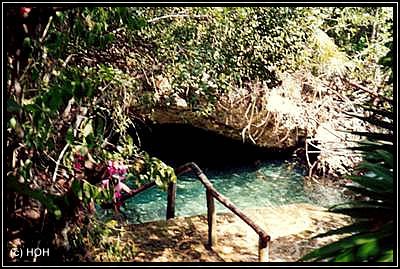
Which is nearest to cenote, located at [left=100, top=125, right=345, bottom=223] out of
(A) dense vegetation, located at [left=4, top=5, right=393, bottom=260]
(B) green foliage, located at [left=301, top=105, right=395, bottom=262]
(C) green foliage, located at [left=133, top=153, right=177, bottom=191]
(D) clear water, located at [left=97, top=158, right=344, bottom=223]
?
(D) clear water, located at [left=97, top=158, right=344, bottom=223]

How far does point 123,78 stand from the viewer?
3350mm

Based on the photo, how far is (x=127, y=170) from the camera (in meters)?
3.12

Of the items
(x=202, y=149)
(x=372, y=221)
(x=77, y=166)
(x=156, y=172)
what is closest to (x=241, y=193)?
(x=202, y=149)

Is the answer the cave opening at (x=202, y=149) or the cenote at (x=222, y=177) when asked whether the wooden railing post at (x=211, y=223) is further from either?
the cave opening at (x=202, y=149)

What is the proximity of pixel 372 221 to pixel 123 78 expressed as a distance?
202 centimetres

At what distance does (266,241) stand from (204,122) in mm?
4115

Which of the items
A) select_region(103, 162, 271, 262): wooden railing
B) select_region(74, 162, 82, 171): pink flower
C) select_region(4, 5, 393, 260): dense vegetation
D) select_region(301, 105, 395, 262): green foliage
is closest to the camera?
select_region(301, 105, 395, 262): green foliage

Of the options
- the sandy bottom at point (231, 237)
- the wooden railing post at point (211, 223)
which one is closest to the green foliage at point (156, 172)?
the sandy bottom at point (231, 237)

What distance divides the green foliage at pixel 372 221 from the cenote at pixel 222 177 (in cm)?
344

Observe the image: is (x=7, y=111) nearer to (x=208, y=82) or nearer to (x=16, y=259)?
(x=16, y=259)

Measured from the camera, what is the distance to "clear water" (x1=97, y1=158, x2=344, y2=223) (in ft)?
18.9

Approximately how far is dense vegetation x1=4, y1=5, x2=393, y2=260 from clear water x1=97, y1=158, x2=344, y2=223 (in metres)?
1.05

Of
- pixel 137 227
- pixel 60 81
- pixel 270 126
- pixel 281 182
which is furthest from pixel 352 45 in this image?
pixel 60 81

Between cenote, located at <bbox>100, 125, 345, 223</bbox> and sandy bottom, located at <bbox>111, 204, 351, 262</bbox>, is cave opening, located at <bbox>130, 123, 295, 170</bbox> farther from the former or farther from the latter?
sandy bottom, located at <bbox>111, 204, 351, 262</bbox>
